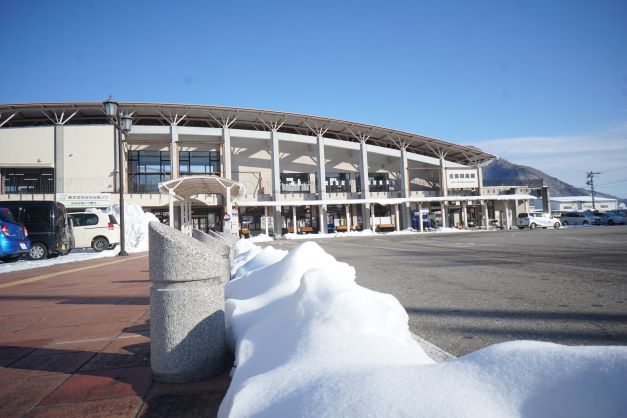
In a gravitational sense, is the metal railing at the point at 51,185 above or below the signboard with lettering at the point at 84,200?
above

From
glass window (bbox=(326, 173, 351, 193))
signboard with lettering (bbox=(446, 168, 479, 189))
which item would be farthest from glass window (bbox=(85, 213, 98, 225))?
signboard with lettering (bbox=(446, 168, 479, 189))

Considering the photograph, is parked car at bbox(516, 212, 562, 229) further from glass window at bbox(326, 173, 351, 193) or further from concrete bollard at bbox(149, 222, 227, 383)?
concrete bollard at bbox(149, 222, 227, 383)

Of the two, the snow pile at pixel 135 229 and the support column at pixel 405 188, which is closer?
the snow pile at pixel 135 229

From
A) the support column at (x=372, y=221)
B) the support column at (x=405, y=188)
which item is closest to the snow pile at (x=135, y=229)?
the support column at (x=372, y=221)

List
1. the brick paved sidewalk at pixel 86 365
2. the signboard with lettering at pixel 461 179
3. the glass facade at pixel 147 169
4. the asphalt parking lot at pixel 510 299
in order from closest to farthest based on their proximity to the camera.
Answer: the brick paved sidewalk at pixel 86 365 < the asphalt parking lot at pixel 510 299 < the glass facade at pixel 147 169 < the signboard with lettering at pixel 461 179

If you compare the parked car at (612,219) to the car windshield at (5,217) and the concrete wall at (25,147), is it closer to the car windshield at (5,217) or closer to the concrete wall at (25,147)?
the car windshield at (5,217)

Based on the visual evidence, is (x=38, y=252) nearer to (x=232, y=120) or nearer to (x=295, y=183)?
(x=232, y=120)

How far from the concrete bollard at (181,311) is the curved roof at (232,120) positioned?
3081 centimetres

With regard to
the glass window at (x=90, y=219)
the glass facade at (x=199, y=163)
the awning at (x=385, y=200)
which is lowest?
the glass window at (x=90, y=219)

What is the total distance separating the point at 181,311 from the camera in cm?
226

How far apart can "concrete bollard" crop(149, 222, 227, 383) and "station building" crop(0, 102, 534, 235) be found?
23982mm

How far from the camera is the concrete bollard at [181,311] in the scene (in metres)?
2.26

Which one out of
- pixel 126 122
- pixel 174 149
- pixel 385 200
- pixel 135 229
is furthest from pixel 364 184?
pixel 126 122

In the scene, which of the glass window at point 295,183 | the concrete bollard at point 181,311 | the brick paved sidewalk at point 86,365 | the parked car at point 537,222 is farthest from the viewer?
the glass window at point 295,183
